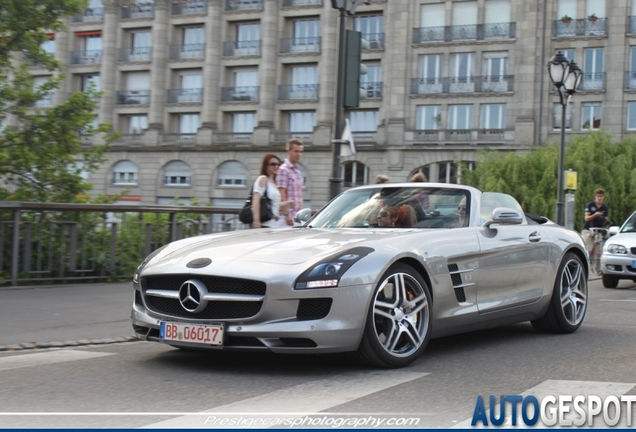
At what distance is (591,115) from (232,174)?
Answer: 23335mm

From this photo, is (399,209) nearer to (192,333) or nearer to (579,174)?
(192,333)

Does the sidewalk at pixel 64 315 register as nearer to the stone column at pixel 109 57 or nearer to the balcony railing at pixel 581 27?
the balcony railing at pixel 581 27

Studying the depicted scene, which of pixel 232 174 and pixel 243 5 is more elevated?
pixel 243 5

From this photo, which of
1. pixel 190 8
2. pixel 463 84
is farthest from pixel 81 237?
pixel 190 8

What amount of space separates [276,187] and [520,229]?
3746 mm

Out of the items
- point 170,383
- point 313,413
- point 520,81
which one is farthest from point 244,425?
point 520,81

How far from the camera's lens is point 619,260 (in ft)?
51.3

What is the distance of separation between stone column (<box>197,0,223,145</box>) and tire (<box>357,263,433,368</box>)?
5566cm

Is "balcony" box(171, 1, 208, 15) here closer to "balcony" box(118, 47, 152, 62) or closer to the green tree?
"balcony" box(118, 47, 152, 62)

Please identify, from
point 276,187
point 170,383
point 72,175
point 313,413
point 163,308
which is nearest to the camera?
point 313,413

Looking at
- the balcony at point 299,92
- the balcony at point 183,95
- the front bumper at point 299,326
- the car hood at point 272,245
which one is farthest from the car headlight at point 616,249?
the balcony at point 183,95

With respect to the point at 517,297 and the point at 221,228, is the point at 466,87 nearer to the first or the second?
the point at 221,228

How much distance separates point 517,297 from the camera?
25.3 ft

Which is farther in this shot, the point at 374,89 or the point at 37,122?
the point at 374,89
